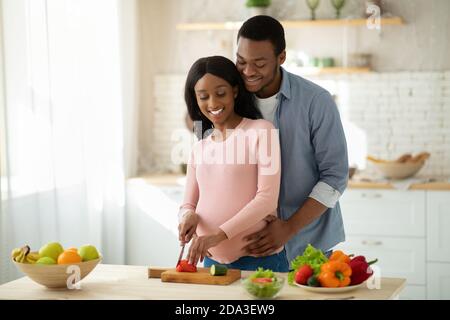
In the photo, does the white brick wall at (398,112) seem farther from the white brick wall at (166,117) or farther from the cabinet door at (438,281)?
the white brick wall at (166,117)

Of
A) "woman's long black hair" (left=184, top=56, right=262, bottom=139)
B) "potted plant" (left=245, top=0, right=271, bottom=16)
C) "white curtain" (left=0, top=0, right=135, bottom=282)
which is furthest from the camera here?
"potted plant" (left=245, top=0, right=271, bottom=16)

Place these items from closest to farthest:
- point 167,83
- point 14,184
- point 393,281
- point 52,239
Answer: point 393,281 < point 14,184 < point 52,239 < point 167,83

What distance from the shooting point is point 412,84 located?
496 cm

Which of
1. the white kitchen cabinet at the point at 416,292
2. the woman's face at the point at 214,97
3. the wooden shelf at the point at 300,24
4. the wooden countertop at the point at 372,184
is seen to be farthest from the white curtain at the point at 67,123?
the white kitchen cabinet at the point at 416,292

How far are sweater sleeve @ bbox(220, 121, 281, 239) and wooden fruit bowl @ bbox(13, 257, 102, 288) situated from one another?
451mm

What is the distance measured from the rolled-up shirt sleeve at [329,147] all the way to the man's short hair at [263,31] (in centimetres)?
25

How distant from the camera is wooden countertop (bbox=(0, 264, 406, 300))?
2.17m

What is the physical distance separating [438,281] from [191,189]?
7.86 feet

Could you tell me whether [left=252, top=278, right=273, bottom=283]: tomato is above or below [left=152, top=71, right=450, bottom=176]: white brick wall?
A: below

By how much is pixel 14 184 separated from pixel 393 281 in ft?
6.65

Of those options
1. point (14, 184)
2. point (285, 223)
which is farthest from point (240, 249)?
point (14, 184)

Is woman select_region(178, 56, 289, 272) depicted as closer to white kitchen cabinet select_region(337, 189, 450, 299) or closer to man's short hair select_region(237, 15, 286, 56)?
man's short hair select_region(237, 15, 286, 56)

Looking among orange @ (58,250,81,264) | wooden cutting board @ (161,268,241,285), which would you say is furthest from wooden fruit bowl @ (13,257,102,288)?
wooden cutting board @ (161,268,241,285)

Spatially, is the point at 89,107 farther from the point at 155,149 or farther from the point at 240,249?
the point at 240,249
